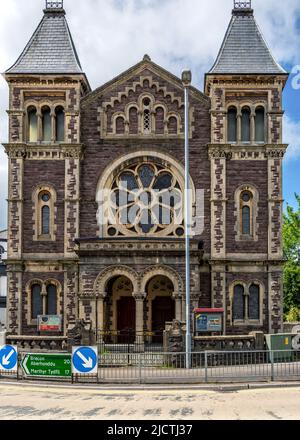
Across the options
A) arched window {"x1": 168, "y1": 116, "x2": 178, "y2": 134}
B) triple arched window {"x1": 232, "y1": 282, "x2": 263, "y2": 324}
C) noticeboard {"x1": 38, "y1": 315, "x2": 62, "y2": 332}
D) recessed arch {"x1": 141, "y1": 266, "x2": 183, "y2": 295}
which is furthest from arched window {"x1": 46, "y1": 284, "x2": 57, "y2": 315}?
arched window {"x1": 168, "y1": 116, "x2": 178, "y2": 134}

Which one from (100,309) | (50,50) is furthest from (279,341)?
(50,50)

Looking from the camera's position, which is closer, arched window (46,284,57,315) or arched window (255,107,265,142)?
arched window (46,284,57,315)

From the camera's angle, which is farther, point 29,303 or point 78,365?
point 29,303

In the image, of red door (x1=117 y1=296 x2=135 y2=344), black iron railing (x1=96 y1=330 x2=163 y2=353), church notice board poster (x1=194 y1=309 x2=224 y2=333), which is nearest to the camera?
black iron railing (x1=96 y1=330 x2=163 y2=353)

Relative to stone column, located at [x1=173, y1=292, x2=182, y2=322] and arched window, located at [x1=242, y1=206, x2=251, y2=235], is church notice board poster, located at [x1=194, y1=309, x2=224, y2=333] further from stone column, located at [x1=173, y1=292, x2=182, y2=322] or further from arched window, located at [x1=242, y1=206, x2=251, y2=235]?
arched window, located at [x1=242, y1=206, x2=251, y2=235]

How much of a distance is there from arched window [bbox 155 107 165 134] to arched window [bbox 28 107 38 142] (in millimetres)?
6872

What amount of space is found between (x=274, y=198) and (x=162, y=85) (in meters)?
9.03

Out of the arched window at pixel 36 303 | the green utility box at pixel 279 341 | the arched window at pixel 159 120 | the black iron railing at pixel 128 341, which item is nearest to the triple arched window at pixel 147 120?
the arched window at pixel 159 120

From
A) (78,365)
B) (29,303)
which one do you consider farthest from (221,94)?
(78,365)

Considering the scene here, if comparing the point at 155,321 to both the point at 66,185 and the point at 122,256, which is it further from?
the point at 66,185

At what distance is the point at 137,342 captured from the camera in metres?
32.1

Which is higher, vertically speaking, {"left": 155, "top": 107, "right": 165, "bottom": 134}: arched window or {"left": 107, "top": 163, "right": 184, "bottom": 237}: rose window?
{"left": 155, "top": 107, "right": 165, "bottom": 134}: arched window

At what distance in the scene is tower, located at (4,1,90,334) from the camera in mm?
35750

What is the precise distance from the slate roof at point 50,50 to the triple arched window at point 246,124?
9063 millimetres
